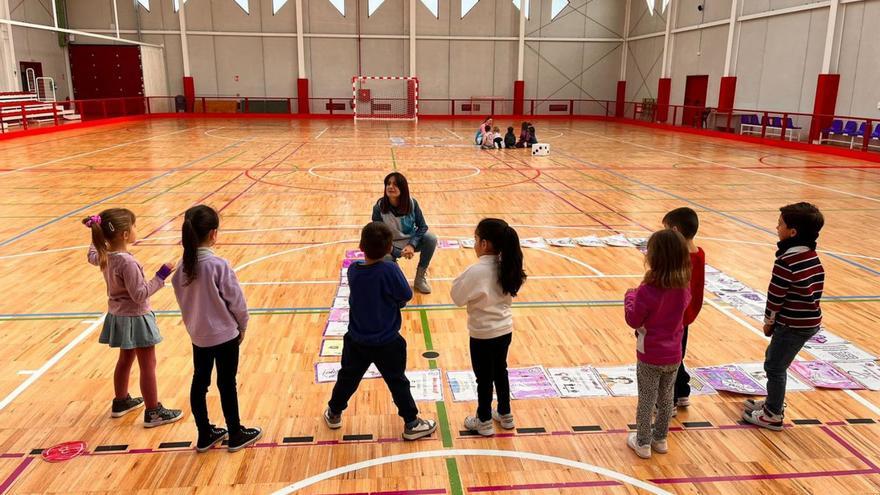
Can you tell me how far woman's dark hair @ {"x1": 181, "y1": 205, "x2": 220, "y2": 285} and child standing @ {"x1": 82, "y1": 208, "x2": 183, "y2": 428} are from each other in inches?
8.3

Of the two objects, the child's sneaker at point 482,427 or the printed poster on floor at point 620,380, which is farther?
the printed poster on floor at point 620,380

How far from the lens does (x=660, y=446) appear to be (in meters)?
4.05

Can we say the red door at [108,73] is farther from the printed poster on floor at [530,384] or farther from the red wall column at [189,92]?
the printed poster on floor at [530,384]

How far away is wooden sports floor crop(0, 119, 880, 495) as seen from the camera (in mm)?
3855

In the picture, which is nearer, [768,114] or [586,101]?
[768,114]

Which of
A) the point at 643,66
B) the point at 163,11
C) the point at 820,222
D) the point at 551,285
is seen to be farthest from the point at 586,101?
the point at 820,222

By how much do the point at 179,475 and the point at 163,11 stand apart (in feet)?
121

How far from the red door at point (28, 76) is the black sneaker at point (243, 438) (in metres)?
32.8

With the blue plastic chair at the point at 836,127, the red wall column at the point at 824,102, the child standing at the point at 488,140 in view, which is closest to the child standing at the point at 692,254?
the child standing at the point at 488,140

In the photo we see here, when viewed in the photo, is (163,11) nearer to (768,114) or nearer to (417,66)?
(417,66)

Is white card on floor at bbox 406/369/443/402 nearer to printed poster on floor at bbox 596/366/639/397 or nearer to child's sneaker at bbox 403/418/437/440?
child's sneaker at bbox 403/418/437/440

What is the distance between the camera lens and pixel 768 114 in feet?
81.4

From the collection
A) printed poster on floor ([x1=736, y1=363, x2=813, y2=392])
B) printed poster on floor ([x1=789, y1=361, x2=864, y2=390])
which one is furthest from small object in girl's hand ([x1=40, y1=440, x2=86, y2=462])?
printed poster on floor ([x1=789, y1=361, x2=864, y2=390])

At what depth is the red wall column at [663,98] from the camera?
3241 centimetres
